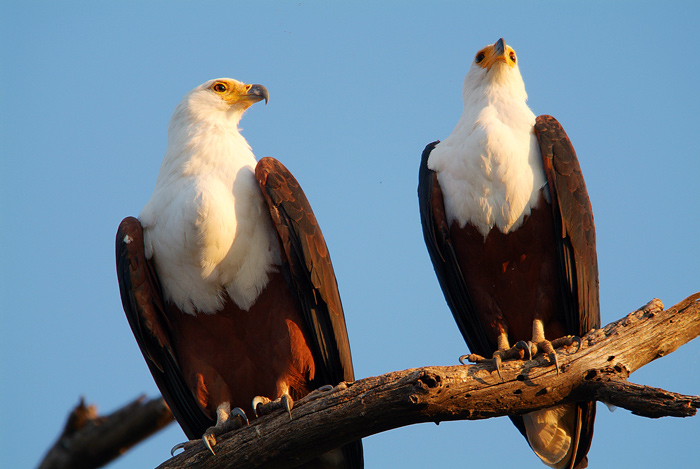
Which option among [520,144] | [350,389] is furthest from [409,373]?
[520,144]

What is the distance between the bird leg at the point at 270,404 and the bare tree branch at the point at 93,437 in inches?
64.2

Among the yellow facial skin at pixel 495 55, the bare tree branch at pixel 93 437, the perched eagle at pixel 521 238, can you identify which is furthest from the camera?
the yellow facial skin at pixel 495 55

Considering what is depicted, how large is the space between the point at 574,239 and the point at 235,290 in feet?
8.82

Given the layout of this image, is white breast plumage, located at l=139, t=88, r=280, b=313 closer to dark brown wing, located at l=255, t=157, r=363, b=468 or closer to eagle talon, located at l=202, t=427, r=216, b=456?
dark brown wing, located at l=255, t=157, r=363, b=468

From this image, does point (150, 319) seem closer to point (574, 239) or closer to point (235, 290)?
point (235, 290)

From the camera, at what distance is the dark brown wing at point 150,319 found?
5820mm

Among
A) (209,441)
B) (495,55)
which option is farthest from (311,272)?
(495,55)

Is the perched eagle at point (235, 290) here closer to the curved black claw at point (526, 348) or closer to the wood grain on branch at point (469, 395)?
the wood grain on branch at point (469, 395)

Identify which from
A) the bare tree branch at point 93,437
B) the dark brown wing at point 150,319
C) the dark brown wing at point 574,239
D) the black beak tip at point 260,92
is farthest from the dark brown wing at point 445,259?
the bare tree branch at point 93,437

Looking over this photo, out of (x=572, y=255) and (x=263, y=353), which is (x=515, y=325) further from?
(x=263, y=353)

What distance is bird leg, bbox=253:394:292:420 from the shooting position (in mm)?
5180

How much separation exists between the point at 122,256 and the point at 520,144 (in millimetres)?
3310

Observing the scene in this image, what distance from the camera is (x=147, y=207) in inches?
237

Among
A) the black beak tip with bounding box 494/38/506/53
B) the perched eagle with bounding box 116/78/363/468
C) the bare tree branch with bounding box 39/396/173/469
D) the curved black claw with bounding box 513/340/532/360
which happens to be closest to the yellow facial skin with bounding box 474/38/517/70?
the black beak tip with bounding box 494/38/506/53
